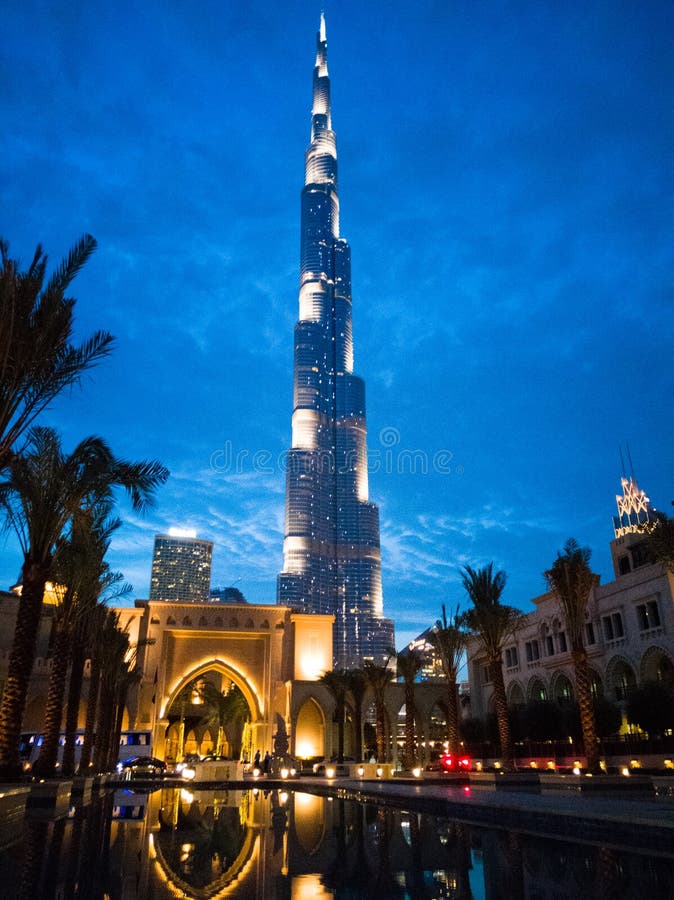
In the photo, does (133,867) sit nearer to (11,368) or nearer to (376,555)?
(11,368)

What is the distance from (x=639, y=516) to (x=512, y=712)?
2289 cm

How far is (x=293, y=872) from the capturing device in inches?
237

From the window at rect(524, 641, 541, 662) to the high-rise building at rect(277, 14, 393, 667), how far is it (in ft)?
344

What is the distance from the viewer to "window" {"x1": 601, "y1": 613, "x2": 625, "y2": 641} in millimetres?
35531

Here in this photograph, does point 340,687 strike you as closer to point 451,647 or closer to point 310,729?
point 310,729

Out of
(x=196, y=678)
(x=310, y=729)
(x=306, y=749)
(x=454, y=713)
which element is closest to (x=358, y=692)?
(x=310, y=729)

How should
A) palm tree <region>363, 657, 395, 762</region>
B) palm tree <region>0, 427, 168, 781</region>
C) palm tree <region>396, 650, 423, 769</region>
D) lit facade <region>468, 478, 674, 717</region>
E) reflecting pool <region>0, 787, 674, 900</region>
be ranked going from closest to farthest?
reflecting pool <region>0, 787, 674, 900</region> < palm tree <region>0, 427, 168, 781</region> < lit facade <region>468, 478, 674, 717</region> < palm tree <region>396, 650, 423, 769</region> < palm tree <region>363, 657, 395, 762</region>

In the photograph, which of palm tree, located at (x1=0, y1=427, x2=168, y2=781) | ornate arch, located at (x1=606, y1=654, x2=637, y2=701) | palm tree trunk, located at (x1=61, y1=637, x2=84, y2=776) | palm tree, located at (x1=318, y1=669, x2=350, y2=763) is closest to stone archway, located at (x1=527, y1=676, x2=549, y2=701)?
ornate arch, located at (x1=606, y1=654, x2=637, y2=701)

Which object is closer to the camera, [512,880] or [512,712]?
[512,880]

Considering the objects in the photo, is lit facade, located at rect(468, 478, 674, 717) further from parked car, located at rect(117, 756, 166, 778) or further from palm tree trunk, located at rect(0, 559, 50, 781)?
palm tree trunk, located at rect(0, 559, 50, 781)

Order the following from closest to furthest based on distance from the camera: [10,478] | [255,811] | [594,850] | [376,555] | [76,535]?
[594,850], [255,811], [10,478], [76,535], [376,555]

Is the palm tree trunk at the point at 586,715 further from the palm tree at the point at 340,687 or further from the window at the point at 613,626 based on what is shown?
the palm tree at the point at 340,687

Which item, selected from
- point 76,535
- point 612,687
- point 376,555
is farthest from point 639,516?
point 376,555

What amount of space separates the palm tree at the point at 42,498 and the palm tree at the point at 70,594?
4.70 ft
